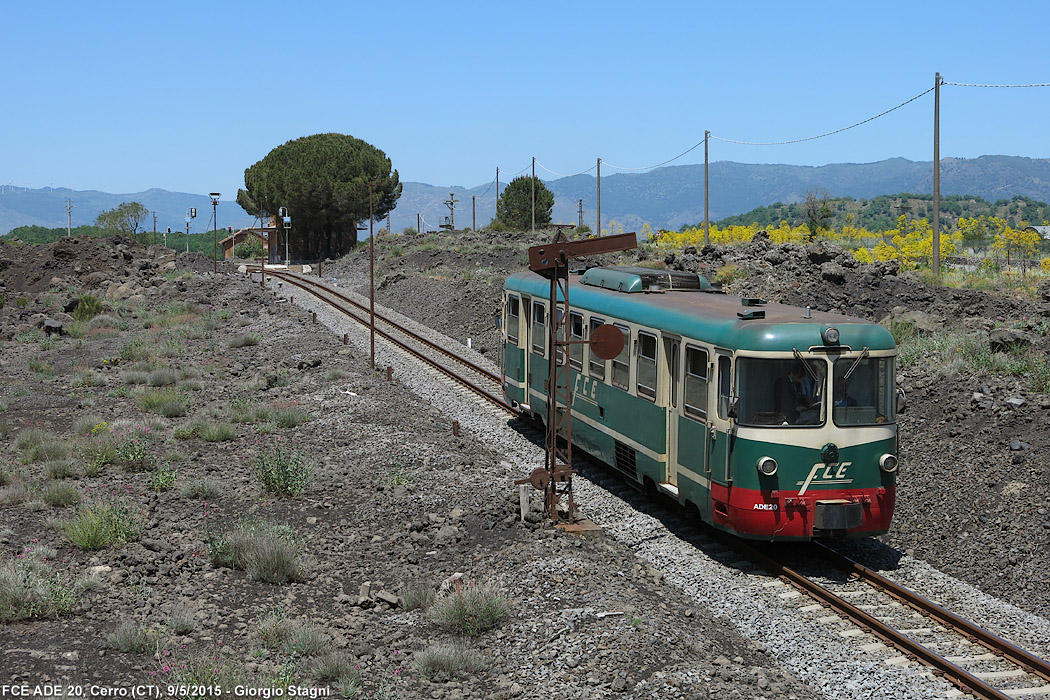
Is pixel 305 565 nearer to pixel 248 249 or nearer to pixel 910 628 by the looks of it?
pixel 910 628

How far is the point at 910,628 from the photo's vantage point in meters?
10.7

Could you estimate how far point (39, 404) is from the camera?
2395 cm

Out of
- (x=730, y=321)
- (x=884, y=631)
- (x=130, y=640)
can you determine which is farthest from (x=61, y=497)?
(x=884, y=631)

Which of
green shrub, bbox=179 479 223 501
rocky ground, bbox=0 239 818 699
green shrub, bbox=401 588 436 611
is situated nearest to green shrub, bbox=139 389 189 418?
rocky ground, bbox=0 239 818 699

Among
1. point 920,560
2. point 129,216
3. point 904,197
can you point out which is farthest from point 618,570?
point 904,197

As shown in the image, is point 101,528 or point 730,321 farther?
point 101,528

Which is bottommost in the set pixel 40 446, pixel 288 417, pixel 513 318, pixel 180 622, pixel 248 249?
pixel 180 622

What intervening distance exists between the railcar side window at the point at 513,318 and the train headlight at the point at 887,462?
903 centimetres

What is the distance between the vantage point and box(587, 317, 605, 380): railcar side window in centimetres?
1579

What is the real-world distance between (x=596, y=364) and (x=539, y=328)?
266 centimetres

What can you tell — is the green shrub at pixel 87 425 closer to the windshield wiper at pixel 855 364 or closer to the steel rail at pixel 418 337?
the steel rail at pixel 418 337

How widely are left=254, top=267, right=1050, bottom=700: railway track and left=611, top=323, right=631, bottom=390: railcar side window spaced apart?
236cm

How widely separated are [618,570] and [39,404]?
17.5 m

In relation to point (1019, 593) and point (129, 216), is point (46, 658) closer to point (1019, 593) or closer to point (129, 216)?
point (1019, 593)
